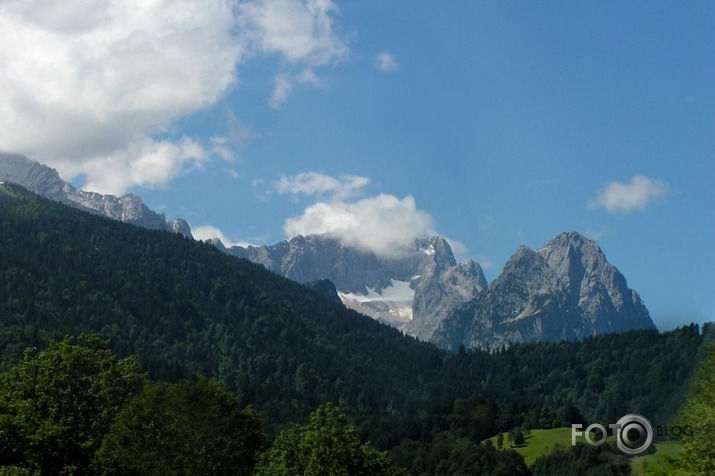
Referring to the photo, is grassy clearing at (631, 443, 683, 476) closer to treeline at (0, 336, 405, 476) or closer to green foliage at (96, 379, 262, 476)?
treeline at (0, 336, 405, 476)

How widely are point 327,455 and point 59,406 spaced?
26928 millimetres

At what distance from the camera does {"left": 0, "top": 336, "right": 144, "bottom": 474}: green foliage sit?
2913 inches

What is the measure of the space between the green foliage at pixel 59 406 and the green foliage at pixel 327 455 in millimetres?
17148

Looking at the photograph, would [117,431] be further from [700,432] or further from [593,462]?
[593,462]

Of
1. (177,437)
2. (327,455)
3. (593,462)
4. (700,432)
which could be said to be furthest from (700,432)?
(593,462)

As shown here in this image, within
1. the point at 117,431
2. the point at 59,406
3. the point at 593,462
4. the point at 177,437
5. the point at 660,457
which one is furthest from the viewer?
the point at 593,462

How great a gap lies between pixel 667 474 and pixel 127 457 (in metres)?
47.0

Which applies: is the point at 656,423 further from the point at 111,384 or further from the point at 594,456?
the point at 594,456

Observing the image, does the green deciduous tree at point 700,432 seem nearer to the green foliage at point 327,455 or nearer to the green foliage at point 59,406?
the green foliage at point 327,455

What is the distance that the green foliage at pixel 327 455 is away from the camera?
217ft

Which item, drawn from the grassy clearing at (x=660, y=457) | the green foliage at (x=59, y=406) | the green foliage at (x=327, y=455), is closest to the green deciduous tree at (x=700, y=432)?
the grassy clearing at (x=660, y=457)

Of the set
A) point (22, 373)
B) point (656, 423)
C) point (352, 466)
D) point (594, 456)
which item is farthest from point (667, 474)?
point (594, 456)

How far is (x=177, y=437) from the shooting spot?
86.6 m

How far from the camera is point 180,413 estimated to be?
8938 centimetres
